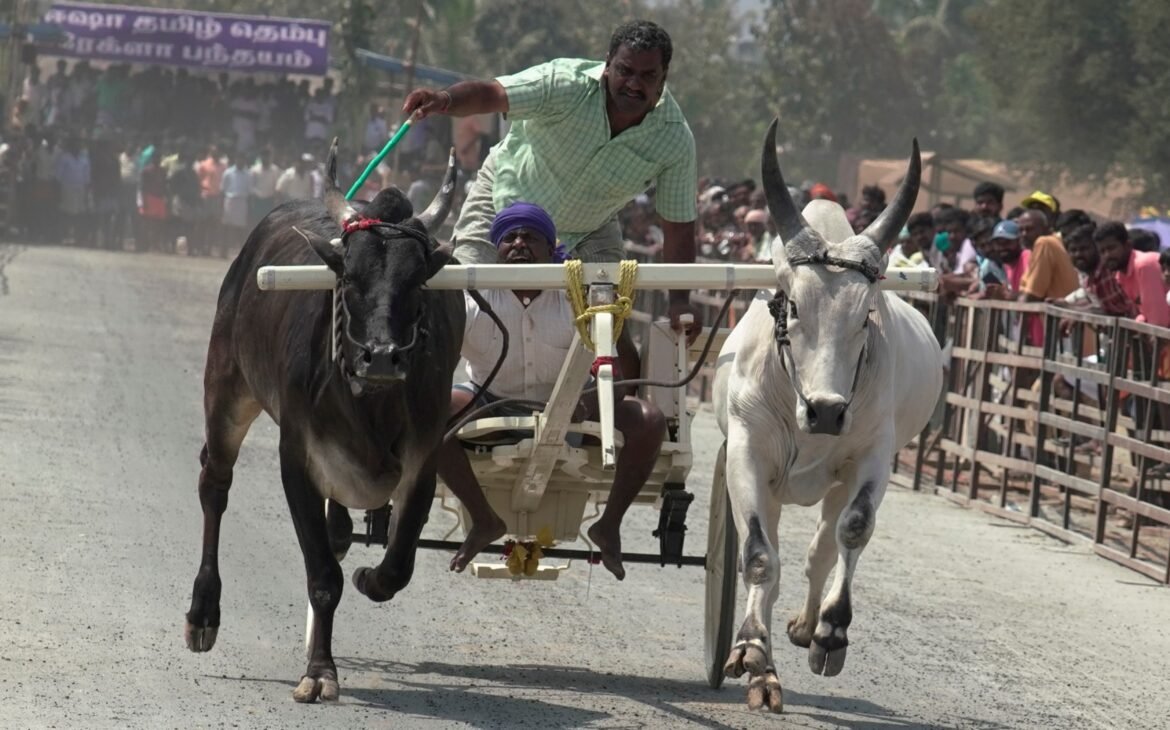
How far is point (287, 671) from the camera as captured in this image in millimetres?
7465

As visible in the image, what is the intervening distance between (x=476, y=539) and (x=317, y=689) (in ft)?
2.81

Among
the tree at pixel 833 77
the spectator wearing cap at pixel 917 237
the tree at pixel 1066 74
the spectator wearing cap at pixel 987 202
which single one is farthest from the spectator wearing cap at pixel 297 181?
the tree at pixel 833 77

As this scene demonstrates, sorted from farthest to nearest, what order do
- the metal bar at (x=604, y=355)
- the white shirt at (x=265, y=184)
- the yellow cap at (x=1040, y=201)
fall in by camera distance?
the white shirt at (x=265, y=184) < the yellow cap at (x=1040, y=201) < the metal bar at (x=604, y=355)

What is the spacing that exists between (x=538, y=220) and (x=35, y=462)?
5.75m

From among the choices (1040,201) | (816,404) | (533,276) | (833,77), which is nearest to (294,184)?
(1040,201)

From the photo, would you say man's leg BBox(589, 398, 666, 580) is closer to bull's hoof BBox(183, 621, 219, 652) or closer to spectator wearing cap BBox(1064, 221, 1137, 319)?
bull's hoof BBox(183, 621, 219, 652)

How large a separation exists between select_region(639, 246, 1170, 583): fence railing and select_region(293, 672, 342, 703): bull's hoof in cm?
598

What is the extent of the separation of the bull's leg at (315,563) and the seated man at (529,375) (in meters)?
0.53

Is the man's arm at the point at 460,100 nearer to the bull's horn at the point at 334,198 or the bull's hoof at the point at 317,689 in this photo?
the bull's horn at the point at 334,198

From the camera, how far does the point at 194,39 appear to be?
36.2m

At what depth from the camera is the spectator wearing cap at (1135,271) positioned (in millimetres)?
12938

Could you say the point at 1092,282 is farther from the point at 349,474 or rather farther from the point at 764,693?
the point at 349,474

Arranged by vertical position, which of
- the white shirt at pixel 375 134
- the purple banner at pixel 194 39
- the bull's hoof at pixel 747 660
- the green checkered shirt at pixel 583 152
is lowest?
the bull's hoof at pixel 747 660

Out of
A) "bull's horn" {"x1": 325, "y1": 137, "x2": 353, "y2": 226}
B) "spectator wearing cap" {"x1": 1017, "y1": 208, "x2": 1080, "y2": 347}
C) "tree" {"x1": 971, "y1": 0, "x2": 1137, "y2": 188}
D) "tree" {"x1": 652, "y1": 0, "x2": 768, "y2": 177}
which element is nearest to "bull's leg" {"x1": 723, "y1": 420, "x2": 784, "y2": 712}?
"bull's horn" {"x1": 325, "y1": 137, "x2": 353, "y2": 226}
